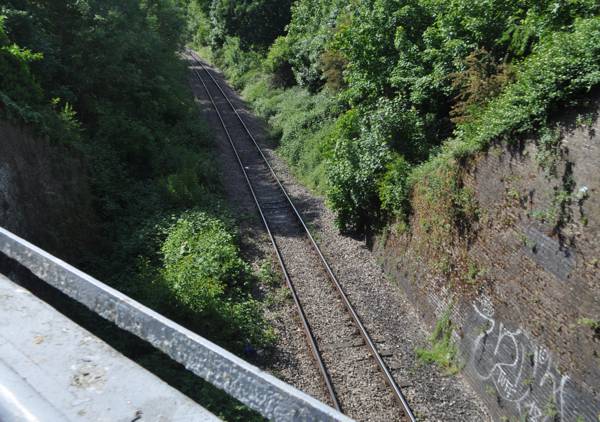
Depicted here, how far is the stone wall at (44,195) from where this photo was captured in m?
9.28

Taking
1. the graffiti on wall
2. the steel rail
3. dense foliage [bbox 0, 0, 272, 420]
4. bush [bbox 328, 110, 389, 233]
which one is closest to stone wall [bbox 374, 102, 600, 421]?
the graffiti on wall

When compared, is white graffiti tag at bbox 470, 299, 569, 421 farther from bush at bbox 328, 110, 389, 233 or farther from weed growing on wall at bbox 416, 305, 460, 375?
bush at bbox 328, 110, 389, 233

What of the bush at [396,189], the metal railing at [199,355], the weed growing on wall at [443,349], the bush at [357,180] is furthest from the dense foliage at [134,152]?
the metal railing at [199,355]

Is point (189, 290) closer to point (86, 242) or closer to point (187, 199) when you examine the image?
point (86, 242)

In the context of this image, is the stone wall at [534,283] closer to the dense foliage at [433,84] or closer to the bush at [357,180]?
the dense foliage at [433,84]

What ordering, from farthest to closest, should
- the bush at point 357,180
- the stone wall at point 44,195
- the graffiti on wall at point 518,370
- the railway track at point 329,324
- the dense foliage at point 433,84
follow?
1. the bush at point 357,180
2. the stone wall at point 44,195
3. the railway track at point 329,324
4. the dense foliage at point 433,84
5. the graffiti on wall at point 518,370

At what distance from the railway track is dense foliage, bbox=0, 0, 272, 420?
1144mm

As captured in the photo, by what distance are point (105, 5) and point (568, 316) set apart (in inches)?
803

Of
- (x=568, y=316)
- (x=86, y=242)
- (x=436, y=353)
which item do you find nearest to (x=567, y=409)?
(x=568, y=316)

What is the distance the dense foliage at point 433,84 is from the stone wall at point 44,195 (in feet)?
22.6

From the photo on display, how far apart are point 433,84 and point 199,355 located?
39.8ft

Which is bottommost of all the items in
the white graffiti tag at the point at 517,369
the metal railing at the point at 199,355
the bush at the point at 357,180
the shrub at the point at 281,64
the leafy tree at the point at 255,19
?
the white graffiti tag at the point at 517,369

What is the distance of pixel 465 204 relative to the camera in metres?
9.66

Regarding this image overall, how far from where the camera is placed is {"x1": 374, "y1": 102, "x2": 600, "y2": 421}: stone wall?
258 inches
